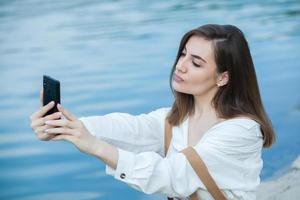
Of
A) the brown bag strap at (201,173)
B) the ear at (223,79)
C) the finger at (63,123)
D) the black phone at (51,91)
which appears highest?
the black phone at (51,91)

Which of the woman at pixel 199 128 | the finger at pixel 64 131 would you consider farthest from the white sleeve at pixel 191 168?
the finger at pixel 64 131

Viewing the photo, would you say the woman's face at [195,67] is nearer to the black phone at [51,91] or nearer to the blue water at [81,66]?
the black phone at [51,91]

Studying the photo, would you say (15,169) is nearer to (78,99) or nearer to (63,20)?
(78,99)

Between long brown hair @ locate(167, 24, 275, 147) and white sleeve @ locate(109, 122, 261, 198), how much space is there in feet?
0.27

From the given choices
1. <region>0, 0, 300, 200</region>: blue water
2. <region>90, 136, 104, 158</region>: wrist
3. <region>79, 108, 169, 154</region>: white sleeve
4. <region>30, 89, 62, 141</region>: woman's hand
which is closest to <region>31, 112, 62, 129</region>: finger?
<region>30, 89, 62, 141</region>: woman's hand

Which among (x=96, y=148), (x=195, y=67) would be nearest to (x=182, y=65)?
(x=195, y=67)

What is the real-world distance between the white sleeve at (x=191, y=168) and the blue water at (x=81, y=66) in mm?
1299

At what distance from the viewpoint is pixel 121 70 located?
296 centimetres

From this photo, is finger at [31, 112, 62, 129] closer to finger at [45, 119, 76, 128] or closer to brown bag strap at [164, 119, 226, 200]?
finger at [45, 119, 76, 128]

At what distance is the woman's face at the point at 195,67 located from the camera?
1784 mm

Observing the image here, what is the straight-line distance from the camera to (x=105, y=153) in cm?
155

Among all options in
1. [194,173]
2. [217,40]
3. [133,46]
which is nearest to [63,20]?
[133,46]

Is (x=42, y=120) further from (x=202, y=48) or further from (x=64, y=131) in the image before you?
(x=202, y=48)

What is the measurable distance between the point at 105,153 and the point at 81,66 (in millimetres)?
1391
